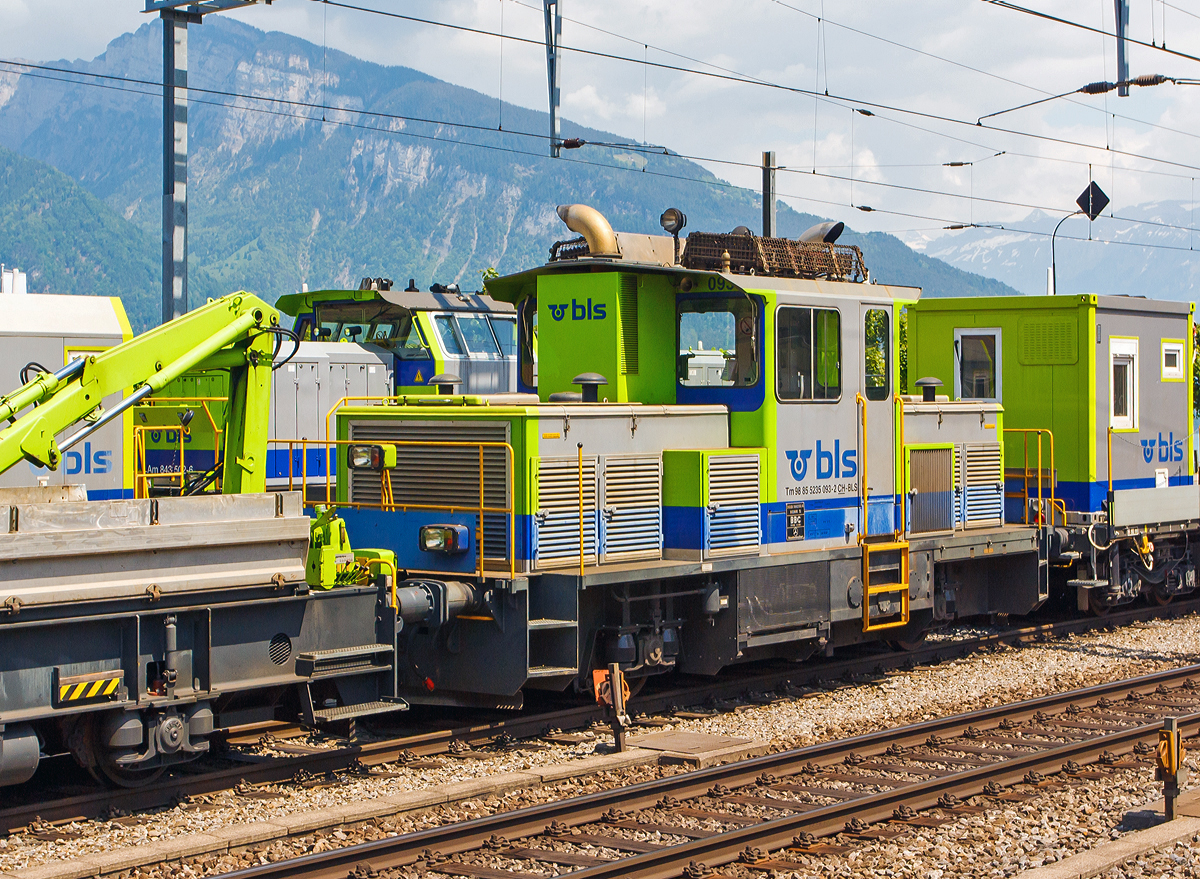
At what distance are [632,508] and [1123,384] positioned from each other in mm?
8053

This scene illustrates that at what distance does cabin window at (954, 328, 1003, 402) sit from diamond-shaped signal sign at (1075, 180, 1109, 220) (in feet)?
46.3

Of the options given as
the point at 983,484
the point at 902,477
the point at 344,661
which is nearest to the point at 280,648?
the point at 344,661

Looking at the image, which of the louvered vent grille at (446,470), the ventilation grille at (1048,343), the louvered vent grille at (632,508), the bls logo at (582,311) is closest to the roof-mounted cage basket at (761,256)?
the bls logo at (582,311)

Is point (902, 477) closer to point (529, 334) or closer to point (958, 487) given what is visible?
point (958, 487)

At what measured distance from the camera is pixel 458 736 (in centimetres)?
947

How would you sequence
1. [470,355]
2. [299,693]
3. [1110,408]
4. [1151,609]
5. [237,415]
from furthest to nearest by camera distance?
[470,355]
[1151,609]
[1110,408]
[237,415]
[299,693]

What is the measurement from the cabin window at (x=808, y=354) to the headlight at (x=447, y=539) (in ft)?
9.39

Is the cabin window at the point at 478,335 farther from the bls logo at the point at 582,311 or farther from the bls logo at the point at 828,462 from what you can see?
the bls logo at the point at 828,462

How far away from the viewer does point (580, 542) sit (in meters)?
9.32

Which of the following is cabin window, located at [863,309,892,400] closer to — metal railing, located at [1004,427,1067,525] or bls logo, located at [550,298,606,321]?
bls logo, located at [550,298,606,321]

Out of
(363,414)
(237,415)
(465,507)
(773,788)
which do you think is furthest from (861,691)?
(237,415)

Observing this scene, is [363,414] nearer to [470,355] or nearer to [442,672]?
[442,672]

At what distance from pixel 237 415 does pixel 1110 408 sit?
33.6ft

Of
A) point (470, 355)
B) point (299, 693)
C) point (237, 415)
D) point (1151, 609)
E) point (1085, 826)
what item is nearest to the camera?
point (1085, 826)
